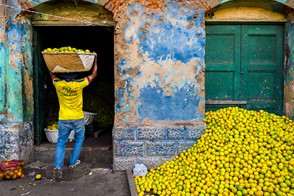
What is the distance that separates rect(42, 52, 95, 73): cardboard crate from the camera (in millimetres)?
4779

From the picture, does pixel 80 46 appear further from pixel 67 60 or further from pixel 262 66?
pixel 262 66

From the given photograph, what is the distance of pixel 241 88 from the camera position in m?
6.14

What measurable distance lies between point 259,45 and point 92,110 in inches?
157

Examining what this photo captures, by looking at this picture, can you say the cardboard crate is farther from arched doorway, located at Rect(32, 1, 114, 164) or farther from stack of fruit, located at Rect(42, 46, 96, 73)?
arched doorway, located at Rect(32, 1, 114, 164)

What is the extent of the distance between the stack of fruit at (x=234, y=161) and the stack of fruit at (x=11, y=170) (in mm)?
2014

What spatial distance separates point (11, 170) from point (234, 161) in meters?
3.64

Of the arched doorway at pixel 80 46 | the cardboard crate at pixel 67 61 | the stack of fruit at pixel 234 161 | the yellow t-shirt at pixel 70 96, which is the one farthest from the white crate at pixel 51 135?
the stack of fruit at pixel 234 161

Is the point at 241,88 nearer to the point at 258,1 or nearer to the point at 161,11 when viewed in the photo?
the point at 258,1

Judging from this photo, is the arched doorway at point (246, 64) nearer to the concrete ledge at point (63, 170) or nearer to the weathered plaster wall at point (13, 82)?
the concrete ledge at point (63, 170)

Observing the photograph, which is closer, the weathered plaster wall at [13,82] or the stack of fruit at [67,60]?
the stack of fruit at [67,60]

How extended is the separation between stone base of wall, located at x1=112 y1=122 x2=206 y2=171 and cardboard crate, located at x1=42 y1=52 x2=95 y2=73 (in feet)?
4.22

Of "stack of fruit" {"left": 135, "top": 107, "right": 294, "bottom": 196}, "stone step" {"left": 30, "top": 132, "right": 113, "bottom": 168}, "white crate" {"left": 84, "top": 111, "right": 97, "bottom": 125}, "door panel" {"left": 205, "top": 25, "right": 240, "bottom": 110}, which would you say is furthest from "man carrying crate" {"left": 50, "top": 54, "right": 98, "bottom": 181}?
"door panel" {"left": 205, "top": 25, "right": 240, "bottom": 110}

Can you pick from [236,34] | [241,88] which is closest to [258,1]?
[236,34]

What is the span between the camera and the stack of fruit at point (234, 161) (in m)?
4.21
